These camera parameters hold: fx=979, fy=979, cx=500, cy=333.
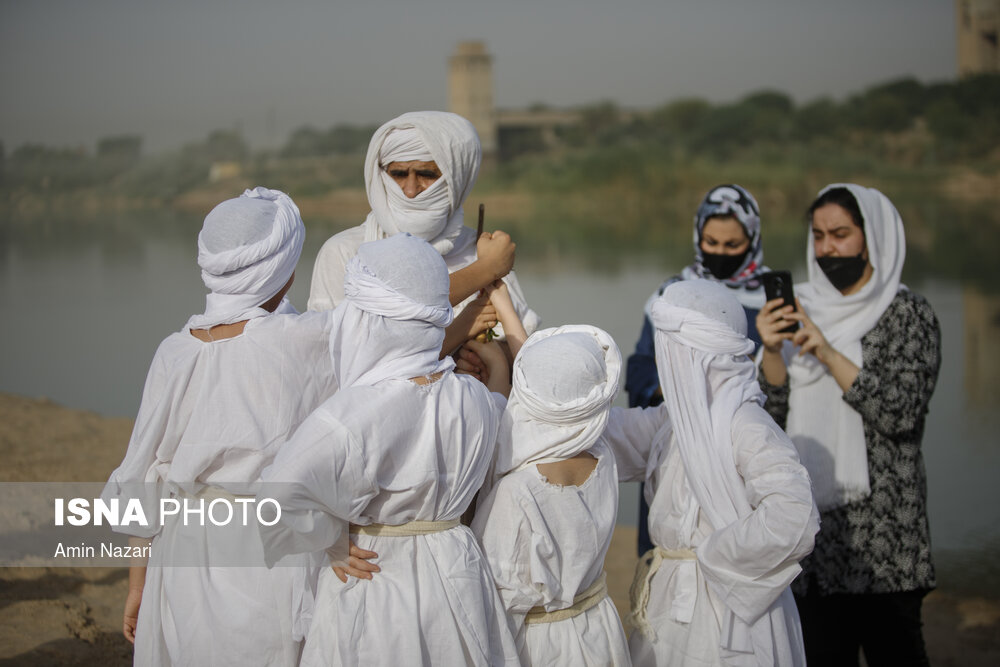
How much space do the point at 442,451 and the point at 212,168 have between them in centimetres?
1380

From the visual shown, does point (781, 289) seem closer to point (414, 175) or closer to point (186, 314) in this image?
point (414, 175)

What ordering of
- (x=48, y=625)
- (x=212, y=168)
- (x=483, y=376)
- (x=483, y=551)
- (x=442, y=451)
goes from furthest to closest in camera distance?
(x=212, y=168) → (x=48, y=625) → (x=483, y=376) → (x=483, y=551) → (x=442, y=451)

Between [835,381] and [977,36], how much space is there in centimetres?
1720

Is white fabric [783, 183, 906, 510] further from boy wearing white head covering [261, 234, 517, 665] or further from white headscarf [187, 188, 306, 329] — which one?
white headscarf [187, 188, 306, 329]

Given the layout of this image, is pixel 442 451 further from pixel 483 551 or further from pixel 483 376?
pixel 483 376

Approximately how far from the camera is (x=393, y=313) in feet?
6.19

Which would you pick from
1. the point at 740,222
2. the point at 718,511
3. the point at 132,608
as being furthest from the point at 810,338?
the point at 132,608

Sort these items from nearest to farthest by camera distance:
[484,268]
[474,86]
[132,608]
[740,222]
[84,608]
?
1. [132,608]
2. [484,268]
3. [740,222]
4. [84,608]
5. [474,86]

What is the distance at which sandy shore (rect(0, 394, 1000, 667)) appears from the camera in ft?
12.3

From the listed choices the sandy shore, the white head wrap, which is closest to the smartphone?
the white head wrap

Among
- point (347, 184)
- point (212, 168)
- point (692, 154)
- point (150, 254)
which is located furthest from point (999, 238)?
point (150, 254)

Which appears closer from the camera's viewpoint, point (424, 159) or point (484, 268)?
point (484, 268)

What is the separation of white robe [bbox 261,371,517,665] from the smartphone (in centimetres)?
126

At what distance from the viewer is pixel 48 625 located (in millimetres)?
3916
